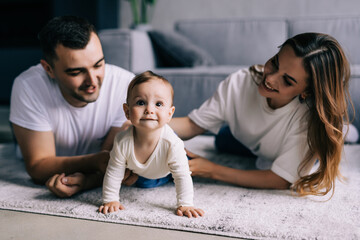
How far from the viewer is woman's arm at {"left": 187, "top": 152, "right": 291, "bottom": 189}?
1222 millimetres

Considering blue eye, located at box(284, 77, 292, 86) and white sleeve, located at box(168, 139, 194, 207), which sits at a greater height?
blue eye, located at box(284, 77, 292, 86)

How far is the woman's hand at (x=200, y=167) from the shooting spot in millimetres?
1225

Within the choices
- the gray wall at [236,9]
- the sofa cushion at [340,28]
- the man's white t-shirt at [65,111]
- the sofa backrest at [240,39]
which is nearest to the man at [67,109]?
the man's white t-shirt at [65,111]

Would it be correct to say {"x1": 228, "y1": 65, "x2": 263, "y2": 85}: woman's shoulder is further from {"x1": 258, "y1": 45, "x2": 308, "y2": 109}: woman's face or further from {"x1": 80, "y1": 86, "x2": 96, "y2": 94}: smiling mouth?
{"x1": 80, "y1": 86, "x2": 96, "y2": 94}: smiling mouth

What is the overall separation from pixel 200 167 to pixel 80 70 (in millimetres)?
550

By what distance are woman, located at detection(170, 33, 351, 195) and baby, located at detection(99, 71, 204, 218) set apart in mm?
196

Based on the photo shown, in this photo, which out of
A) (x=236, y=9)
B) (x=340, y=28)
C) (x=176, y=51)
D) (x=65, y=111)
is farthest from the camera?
(x=236, y=9)

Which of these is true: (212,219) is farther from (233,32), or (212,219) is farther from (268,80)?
(233,32)

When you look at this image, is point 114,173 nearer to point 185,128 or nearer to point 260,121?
point 185,128

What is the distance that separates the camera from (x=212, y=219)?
0.99m

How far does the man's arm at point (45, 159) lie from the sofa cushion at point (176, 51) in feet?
3.82

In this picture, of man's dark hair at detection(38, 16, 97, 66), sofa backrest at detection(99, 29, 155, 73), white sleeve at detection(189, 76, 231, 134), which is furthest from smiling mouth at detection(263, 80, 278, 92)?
sofa backrest at detection(99, 29, 155, 73)

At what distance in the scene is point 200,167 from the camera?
48.8 inches

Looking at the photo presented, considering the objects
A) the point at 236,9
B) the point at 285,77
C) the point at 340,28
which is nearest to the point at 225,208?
the point at 285,77
